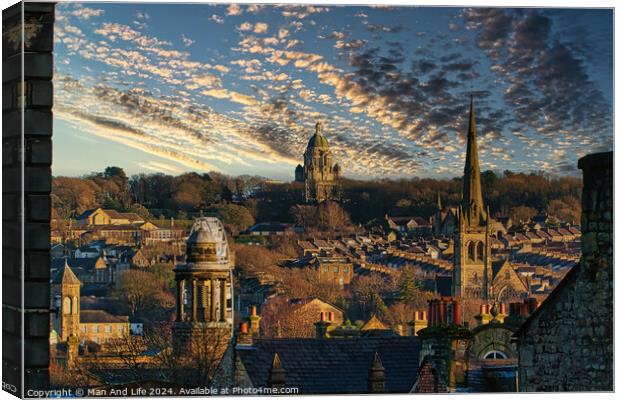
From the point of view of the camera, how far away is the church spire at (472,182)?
67.8 ft

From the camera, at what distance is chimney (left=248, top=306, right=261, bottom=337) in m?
20.5

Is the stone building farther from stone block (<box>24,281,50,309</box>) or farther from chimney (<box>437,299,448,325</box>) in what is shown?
stone block (<box>24,281,50,309</box>)

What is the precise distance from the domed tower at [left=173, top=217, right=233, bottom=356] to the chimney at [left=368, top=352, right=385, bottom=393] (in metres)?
1.92

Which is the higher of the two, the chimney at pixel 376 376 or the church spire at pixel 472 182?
the church spire at pixel 472 182

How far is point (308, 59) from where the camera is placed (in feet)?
65.8

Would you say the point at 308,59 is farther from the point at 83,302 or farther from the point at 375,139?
the point at 83,302

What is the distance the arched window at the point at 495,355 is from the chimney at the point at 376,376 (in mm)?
1329

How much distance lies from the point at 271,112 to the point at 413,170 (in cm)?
206

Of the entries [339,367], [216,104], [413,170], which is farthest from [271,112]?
[339,367]

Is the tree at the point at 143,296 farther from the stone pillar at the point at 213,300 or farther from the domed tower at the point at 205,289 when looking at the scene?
the stone pillar at the point at 213,300

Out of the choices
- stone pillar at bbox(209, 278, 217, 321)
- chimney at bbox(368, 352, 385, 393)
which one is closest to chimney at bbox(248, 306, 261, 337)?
stone pillar at bbox(209, 278, 217, 321)

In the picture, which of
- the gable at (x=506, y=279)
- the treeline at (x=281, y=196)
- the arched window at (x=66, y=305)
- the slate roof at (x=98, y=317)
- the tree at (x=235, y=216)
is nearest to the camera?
the arched window at (x=66, y=305)

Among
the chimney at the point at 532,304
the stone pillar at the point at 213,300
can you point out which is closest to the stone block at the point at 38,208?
the stone pillar at the point at 213,300

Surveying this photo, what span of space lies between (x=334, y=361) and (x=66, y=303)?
137 inches
